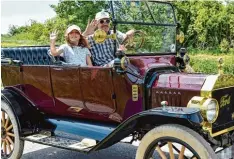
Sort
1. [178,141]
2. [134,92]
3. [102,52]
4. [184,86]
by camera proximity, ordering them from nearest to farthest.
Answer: [178,141] → [184,86] → [134,92] → [102,52]

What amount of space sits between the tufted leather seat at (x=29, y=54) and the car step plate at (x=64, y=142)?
1318 mm

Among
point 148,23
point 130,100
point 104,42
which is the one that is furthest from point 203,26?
point 130,100

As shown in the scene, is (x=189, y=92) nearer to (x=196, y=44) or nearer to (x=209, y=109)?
(x=209, y=109)

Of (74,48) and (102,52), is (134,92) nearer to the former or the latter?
(102,52)

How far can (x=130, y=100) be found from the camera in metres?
4.01

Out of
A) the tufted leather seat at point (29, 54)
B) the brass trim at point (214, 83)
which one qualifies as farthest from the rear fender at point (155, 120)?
the tufted leather seat at point (29, 54)

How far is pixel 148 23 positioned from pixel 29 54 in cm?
192

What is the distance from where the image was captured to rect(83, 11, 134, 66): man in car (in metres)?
4.25

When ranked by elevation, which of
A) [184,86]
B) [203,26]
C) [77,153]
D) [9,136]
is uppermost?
[203,26]

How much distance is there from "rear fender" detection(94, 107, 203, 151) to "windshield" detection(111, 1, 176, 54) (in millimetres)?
856

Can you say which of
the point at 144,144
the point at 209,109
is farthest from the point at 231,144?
the point at 144,144

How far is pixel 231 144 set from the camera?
12.8ft

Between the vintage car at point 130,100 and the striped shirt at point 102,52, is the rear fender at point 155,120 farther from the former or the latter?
the striped shirt at point 102,52

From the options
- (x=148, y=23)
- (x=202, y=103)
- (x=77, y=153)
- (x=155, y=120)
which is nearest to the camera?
(x=202, y=103)
